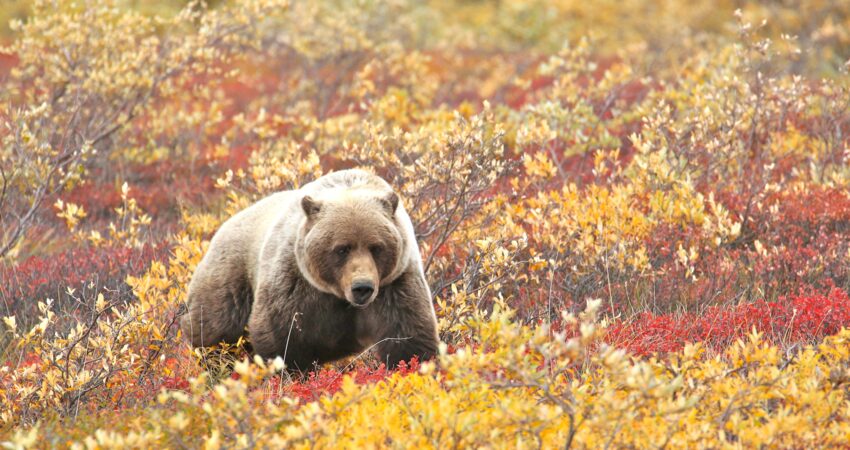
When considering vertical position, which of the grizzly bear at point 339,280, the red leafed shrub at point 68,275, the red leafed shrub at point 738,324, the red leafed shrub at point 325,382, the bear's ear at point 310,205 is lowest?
the red leafed shrub at point 68,275

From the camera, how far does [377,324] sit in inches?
207

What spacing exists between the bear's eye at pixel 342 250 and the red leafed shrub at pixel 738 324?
162 cm

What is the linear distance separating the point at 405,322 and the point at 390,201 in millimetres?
662

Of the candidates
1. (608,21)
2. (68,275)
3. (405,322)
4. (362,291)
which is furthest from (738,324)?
(608,21)

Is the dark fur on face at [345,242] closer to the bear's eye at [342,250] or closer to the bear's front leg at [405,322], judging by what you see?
the bear's eye at [342,250]

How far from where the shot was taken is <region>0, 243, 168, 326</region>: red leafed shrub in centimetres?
721

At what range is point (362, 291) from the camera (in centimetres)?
479

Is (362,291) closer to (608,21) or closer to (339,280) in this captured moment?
(339,280)

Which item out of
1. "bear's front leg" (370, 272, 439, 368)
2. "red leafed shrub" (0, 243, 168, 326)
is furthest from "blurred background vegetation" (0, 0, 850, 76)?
"bear's front leg" (370, 272, 439, 368)

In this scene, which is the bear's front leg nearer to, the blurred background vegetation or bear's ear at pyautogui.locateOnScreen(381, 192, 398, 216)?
bear's ear at pyautogui.locateOnScreen(381, 192, 398, 216)

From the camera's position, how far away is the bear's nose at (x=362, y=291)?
4.75 m

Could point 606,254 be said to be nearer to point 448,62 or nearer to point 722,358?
point 722,358

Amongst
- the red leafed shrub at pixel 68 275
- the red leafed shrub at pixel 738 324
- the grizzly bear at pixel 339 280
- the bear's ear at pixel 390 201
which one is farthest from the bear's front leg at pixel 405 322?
the red leafed shrub at pixel 68 275

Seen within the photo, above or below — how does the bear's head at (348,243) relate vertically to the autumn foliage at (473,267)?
above
